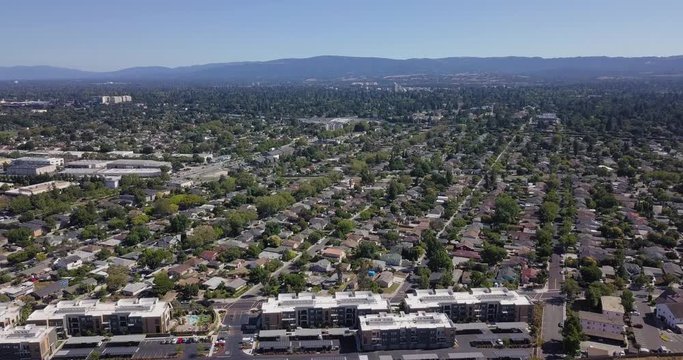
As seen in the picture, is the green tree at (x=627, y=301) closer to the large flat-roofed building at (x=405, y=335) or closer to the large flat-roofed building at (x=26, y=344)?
the large flat-roofed building at (x=405, y=335)

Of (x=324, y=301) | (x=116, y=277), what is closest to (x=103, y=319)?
(x=116, y=277)

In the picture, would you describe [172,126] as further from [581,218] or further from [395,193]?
[581,218]

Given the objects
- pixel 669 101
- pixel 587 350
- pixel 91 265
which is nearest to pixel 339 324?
pixel 587 350

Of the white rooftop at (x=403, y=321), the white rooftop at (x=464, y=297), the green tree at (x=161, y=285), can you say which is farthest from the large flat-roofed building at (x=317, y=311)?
the green tree at (x=161, y=285)

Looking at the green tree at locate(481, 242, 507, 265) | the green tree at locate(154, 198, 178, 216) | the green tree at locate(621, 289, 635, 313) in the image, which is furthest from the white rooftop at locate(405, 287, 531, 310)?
the green tree at locate(154, 198, 178, 216)

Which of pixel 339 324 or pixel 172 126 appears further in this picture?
pixel 172 126

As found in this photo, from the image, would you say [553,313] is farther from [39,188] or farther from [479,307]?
[39,188]
